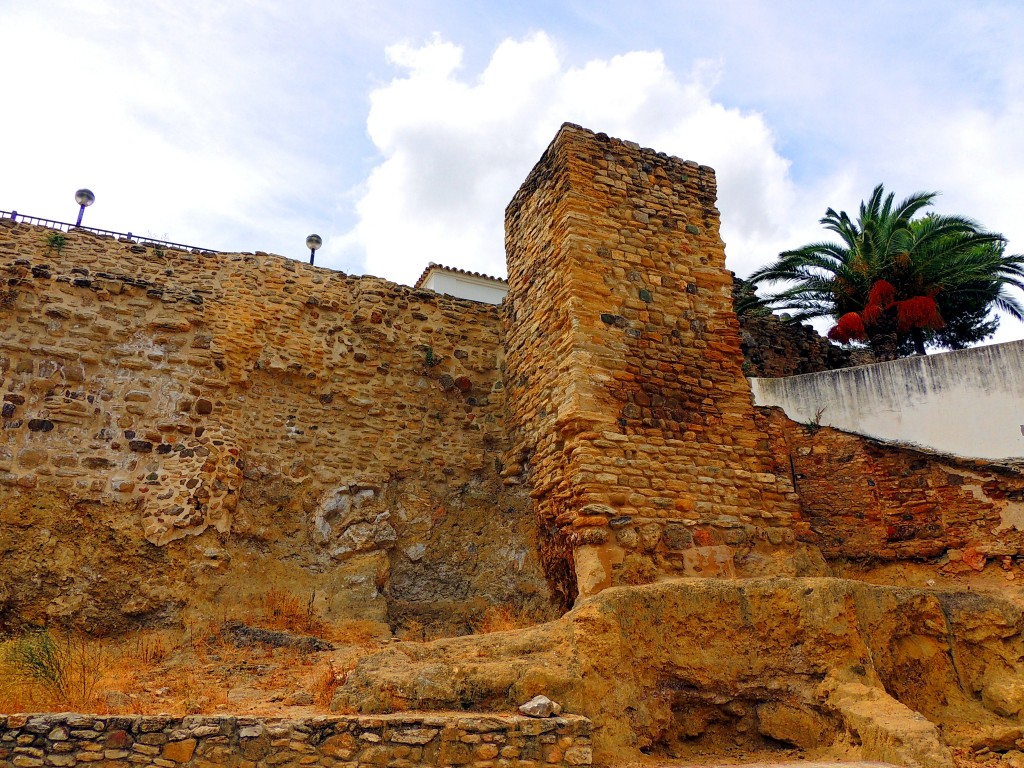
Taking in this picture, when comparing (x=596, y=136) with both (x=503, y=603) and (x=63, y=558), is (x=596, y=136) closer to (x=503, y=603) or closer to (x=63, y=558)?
(x=503, y=603)

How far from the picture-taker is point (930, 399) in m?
7.83

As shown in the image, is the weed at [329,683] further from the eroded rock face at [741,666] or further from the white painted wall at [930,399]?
the white painted wall at [930,399]

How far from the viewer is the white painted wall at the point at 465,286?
1780cm

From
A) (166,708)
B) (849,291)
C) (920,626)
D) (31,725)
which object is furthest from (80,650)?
(849,291)

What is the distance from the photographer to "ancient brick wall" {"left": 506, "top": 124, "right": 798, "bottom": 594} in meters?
6.88

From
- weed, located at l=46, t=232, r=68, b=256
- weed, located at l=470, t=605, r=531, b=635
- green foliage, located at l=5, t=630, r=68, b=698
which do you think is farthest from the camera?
weed, located at l=46, t=232, r=68, b=256

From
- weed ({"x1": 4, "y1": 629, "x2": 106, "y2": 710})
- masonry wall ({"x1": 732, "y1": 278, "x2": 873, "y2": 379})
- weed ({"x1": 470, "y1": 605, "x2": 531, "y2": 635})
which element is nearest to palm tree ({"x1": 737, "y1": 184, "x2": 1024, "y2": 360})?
A: masonry wall ({"x1": 732, "y1": 278, "x2": 873, "y2": 379})

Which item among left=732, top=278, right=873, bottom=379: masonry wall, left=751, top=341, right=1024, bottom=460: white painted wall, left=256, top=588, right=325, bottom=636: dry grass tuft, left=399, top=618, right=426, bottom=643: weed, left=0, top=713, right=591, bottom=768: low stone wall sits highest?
left=732, top=278, right=873, bottom=379: masonry wall

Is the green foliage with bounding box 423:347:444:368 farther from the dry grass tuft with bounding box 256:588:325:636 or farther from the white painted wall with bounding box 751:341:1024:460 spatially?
the white painted wall with bounding box 751:341:1024:460

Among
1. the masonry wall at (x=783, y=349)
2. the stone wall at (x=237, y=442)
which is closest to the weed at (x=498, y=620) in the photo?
the stone wall at (x=237, y=442)

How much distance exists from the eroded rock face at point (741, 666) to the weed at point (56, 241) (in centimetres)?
546

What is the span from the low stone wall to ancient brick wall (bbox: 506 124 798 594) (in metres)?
1.98

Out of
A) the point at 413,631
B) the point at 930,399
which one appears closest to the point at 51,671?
the point at 413,631

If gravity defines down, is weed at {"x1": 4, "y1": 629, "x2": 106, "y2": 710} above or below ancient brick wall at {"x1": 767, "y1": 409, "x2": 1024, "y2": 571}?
below
